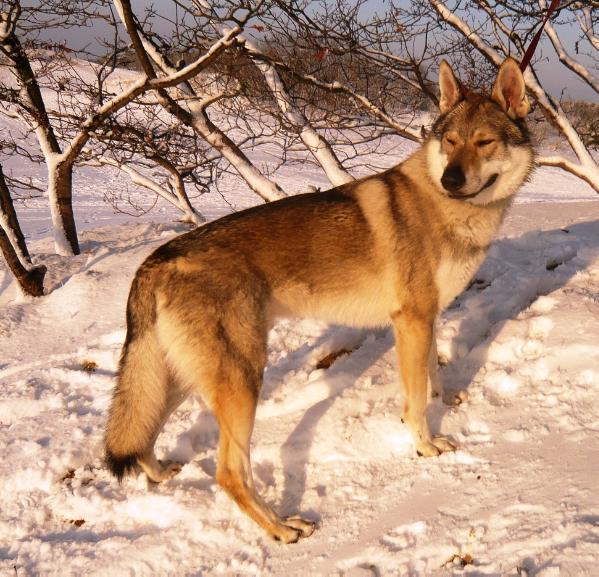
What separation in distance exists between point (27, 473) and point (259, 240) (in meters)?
1.87

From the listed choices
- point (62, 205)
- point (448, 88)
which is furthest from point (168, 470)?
point (62, 205)

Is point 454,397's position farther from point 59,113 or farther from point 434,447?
point 59,113

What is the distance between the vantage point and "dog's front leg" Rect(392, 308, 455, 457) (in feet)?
8.57

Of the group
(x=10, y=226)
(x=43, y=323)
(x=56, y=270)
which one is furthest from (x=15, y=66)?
(x=43, y=323)

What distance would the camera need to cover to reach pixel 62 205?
6.09 meters

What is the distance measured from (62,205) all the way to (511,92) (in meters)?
5.29

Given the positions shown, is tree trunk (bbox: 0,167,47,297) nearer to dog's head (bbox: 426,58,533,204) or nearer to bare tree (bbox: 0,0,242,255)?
bare tree (bbox: 0,0,242,255)

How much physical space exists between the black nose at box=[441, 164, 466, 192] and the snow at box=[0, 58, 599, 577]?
48.3 inches

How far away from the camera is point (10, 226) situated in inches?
214

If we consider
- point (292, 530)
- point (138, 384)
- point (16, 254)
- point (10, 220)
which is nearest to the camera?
point (292, 530)

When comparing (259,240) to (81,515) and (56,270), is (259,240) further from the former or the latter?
(56,270)

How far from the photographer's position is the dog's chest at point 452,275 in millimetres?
2674

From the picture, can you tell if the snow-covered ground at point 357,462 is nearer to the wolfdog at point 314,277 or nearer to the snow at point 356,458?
the snow at point 356,458

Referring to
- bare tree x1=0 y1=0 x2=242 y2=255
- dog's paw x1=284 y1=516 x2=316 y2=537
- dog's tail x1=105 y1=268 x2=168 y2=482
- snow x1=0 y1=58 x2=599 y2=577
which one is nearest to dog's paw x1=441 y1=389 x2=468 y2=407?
snow x1=0 y1=58 x2=599 y2=577
